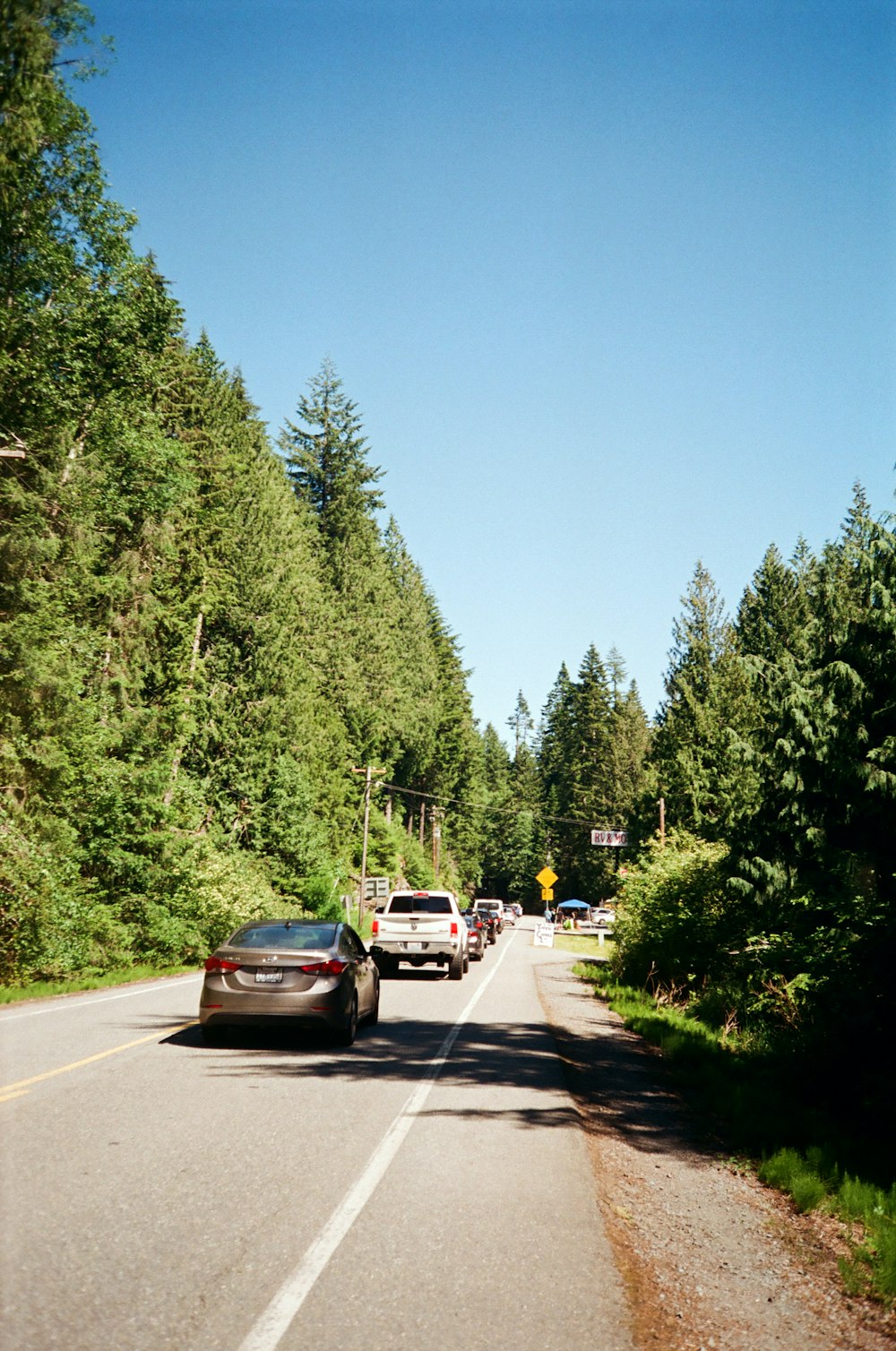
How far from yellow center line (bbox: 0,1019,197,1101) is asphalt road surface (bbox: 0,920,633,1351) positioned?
0.16ft

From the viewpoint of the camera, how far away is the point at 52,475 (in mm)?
23156

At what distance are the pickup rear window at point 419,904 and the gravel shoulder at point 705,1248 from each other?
579 inches

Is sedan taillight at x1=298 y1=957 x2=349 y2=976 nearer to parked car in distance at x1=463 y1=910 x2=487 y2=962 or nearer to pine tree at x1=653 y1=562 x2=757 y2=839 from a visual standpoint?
parked car in distance at x1=463 y1=910 x2=487 y2=962

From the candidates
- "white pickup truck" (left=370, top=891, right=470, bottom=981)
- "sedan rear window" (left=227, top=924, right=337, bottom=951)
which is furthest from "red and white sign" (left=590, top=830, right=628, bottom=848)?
"sedan rear window" (left=227, top=924, right=337, bottom=951)

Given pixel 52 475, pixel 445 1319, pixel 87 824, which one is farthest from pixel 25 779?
pixel 445 1319

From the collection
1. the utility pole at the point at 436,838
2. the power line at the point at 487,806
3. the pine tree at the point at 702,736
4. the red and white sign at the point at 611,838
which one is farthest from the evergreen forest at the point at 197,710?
the utility pole at the point at 436,838

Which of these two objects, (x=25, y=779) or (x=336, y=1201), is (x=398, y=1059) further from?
(x=25, y=779)

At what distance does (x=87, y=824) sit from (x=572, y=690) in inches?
3777

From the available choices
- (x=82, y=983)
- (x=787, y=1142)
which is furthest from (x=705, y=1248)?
(x=82, y=983)

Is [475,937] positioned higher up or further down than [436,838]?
further down

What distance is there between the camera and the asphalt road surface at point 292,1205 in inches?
166

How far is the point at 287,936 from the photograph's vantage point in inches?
476

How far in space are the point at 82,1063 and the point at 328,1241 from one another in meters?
6.01

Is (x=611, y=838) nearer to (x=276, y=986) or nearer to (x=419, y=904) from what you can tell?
(x=419, y=904)
